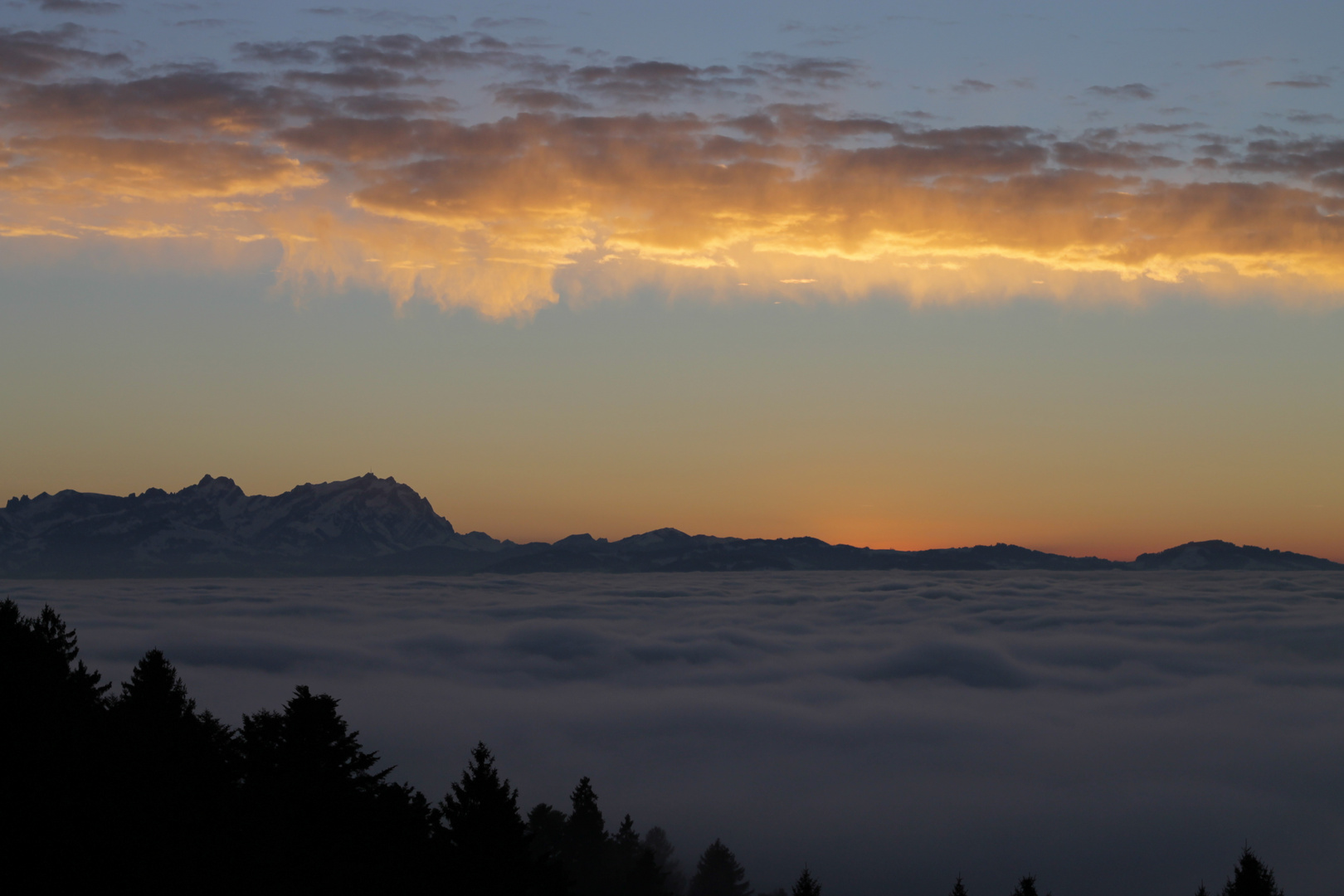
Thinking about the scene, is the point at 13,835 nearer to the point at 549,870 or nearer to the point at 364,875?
the point at 364,875

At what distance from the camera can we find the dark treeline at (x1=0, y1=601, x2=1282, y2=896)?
2236 cm

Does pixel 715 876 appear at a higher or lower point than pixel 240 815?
lower

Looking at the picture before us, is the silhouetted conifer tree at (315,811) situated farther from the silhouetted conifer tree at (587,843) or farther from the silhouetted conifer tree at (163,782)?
the silhouetted conifer tree at (587,843)

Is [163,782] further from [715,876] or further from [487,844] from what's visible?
[715,876]

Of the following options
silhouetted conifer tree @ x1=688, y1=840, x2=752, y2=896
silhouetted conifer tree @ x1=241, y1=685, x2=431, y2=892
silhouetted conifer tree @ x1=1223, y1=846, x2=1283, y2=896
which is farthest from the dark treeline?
silhouetted conifer tree @ x1=688, y1=840, x2=752, y2=896

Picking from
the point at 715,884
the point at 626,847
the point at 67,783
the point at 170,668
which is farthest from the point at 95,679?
the point at 715,884

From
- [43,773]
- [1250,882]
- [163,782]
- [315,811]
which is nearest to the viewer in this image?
[315,811]

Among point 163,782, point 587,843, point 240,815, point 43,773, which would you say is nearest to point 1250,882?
point 240,815

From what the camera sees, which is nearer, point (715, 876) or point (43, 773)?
point (43, 773)

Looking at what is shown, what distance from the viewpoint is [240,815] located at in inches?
915

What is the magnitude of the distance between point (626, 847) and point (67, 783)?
65.8 meters

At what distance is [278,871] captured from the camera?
2145cm

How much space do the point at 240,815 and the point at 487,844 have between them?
5.87 metres

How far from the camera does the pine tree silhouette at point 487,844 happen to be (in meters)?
24.8
